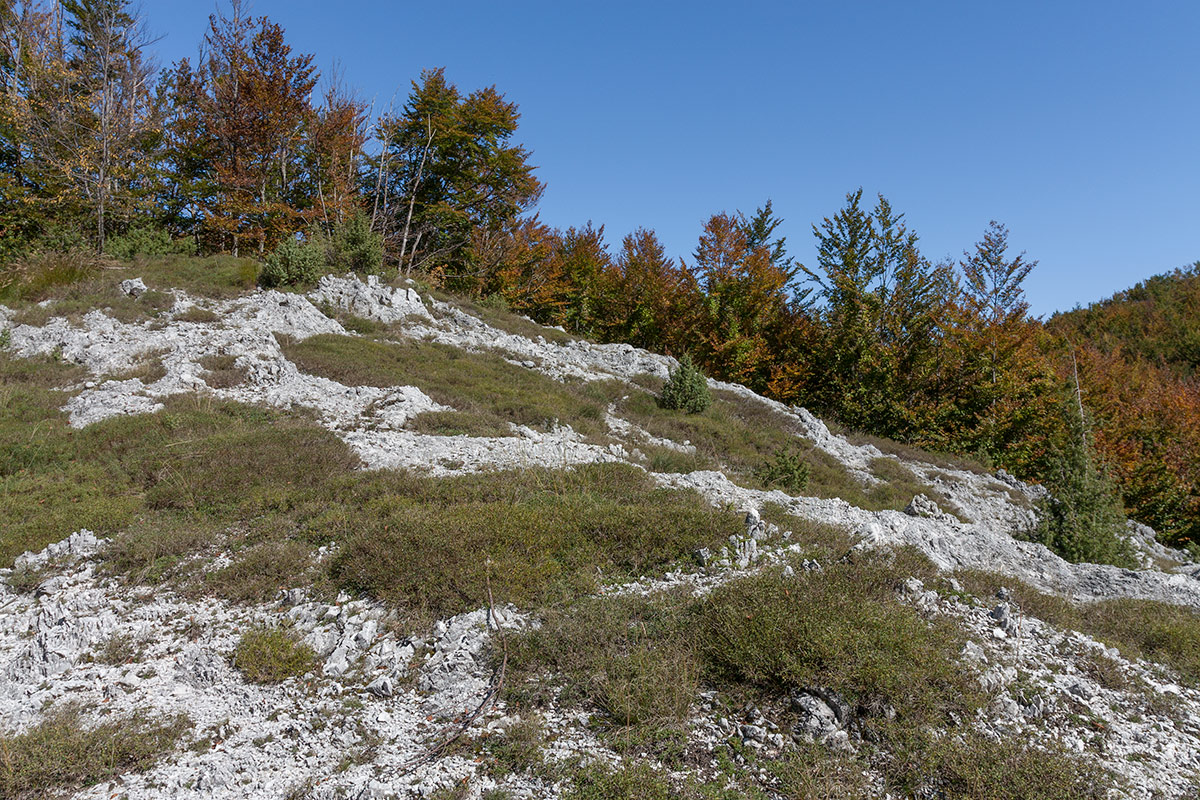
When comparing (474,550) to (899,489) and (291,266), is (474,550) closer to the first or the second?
(899,489)

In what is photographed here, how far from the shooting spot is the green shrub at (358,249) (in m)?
24.5

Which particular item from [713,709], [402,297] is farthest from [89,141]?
[713,709]

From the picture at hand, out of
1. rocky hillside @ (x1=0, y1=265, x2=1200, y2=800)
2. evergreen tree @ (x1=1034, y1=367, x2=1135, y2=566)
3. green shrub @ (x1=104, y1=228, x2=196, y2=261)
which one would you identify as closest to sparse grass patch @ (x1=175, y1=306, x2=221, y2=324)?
rocky hillside @ (x1=0, y1=265, x2=1200, y2=800)

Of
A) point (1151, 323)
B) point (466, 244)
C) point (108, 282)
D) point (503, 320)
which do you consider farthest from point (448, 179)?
point (1151, 323)

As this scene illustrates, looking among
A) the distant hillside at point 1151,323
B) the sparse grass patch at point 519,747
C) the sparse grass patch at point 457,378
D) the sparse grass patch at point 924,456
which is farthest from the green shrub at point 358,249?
the distant hillside at point 1151,323

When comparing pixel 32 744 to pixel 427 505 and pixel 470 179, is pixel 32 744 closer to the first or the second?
pixel 427 505

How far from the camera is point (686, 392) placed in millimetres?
18219

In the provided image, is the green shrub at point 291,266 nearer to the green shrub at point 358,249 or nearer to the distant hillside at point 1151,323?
the green shrub at point 358,249

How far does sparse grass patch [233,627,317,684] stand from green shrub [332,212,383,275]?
21.5 metres

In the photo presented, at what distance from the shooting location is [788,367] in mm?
28719

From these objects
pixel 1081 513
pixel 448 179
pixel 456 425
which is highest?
pixel 448 179

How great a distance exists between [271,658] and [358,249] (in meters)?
22.3

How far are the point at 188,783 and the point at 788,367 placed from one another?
27.7 metres

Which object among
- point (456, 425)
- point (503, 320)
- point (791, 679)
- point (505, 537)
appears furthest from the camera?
point (503, 320)
